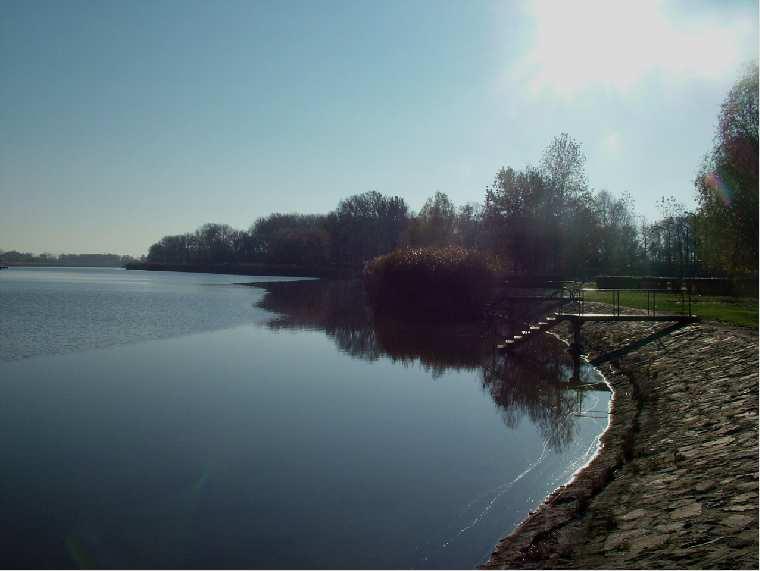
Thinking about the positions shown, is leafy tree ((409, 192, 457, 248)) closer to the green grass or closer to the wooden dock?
the green grass

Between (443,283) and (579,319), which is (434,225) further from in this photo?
(579,319)

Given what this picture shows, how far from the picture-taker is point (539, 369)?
81.7ft

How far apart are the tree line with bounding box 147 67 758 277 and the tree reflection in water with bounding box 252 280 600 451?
11589 millimetres

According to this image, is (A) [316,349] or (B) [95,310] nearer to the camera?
(A) [316,349]

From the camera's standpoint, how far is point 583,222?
56.2 m

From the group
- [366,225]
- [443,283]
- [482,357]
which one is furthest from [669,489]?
[366,225]

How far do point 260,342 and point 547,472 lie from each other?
20.5 metres

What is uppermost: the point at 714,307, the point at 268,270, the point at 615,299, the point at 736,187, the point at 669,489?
the point at 736,187

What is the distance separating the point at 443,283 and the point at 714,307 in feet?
57.6

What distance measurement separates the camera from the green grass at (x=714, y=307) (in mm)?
24573

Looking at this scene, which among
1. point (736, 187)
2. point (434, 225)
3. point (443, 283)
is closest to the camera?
point (736, 187)

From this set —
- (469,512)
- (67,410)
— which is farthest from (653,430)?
(67,410)

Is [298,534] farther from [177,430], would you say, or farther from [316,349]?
[316,349]

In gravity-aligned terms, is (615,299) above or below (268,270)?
below
